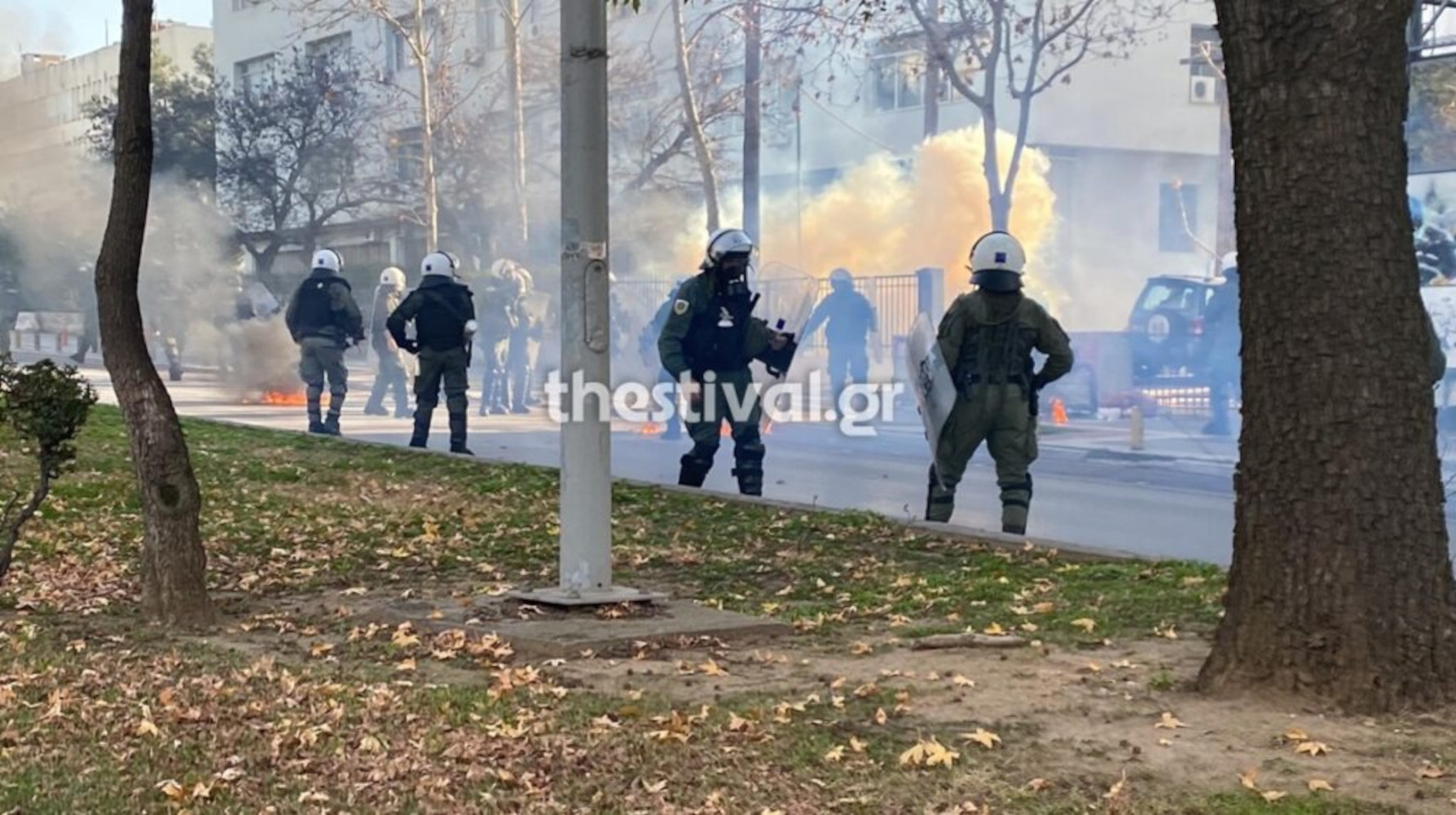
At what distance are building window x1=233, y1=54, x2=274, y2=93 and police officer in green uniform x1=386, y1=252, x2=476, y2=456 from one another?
1687cm

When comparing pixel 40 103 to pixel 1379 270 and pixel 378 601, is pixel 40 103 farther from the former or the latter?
pixel 1379 270

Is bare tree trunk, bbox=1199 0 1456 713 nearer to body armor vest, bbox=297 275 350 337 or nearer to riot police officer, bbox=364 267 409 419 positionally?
body armor vest, bbox=297 275 350 337

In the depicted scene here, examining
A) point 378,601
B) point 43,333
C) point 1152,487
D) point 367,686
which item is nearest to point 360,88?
point 43,333

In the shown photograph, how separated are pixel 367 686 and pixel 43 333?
30719 mm

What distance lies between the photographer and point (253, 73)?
99.5ft

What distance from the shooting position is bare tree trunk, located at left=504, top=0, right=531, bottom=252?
918 inches

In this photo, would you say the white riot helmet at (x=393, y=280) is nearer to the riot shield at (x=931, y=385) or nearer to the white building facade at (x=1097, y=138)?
the white building facade at (x=1097, y=138)

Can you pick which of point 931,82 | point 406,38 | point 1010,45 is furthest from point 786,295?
point 406,38

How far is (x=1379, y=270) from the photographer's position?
4352 mm

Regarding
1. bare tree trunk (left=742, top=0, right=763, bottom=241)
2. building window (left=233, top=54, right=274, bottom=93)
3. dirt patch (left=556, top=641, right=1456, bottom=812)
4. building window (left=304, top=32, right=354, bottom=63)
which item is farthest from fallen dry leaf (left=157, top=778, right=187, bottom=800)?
building window (left=233, top=54, right=274, bottom=93)

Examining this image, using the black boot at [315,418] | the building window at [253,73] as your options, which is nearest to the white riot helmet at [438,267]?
the black boot at [315,418]

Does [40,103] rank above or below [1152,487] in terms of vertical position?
above

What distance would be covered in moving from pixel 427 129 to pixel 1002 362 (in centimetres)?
1843

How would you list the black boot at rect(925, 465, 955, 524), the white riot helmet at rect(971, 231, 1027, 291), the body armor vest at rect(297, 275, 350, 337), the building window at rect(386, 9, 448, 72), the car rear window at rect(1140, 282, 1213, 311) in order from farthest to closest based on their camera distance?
the building window at rect(386, 9, 448, 72) < the car rear window at rect(1140, 282, 1213, 311) < the body armor vest at rect(297, 275, 350, 337) < the black boot at rect(925, 465, 955, 524) < the white riot helmet at rect(971, 231, 1027, 291)
